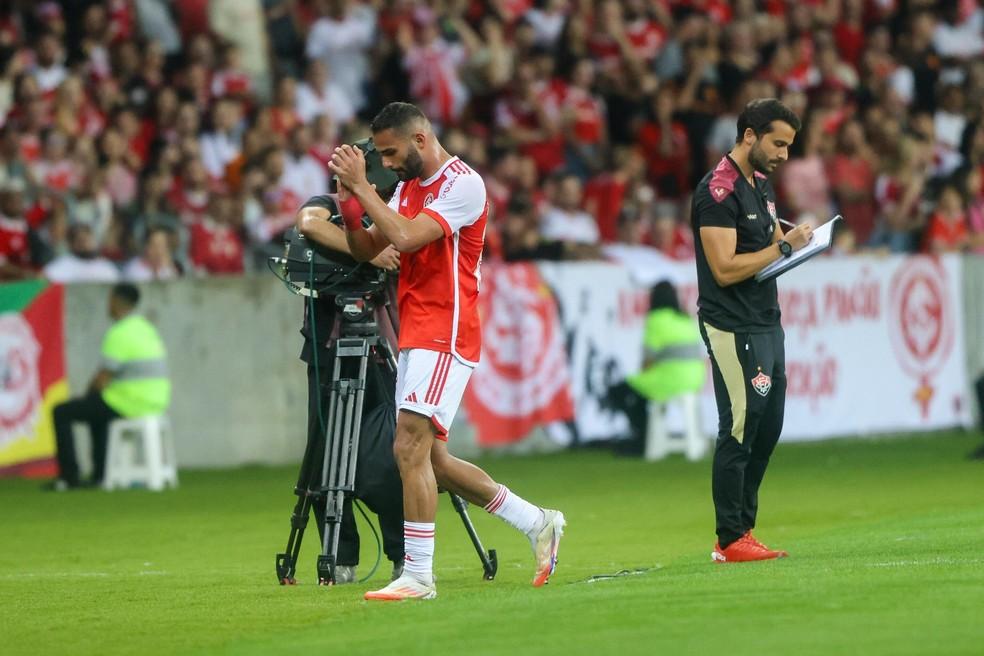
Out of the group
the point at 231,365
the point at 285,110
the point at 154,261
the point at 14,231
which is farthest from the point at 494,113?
the point at 14,231

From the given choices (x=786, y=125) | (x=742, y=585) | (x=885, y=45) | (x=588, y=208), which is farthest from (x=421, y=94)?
(x=742, y=585)

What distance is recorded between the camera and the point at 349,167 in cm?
898

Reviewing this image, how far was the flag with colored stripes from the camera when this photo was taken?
17.4 m

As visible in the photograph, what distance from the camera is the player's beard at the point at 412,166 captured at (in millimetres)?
9102

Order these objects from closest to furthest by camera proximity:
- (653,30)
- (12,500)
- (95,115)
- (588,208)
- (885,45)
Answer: (12,500) → (95,115) → (588,208) → (653,30) → (885,45)

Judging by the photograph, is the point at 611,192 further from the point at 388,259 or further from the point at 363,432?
the point at 388,259

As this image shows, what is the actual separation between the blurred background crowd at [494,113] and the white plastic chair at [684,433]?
7.70ft

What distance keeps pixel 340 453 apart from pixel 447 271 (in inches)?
56.7

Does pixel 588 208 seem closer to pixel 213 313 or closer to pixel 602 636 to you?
pixel 213 313

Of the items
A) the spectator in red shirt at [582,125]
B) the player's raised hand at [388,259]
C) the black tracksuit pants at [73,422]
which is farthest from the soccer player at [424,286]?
the spectator in red shirt at [582,125]

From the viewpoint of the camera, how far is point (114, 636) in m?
8.30

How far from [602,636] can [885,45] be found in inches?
822

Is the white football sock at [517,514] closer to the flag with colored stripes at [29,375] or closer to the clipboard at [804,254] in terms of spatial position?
the clipboard at [804,254]

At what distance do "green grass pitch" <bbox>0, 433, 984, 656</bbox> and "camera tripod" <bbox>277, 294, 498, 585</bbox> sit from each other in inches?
7.6
